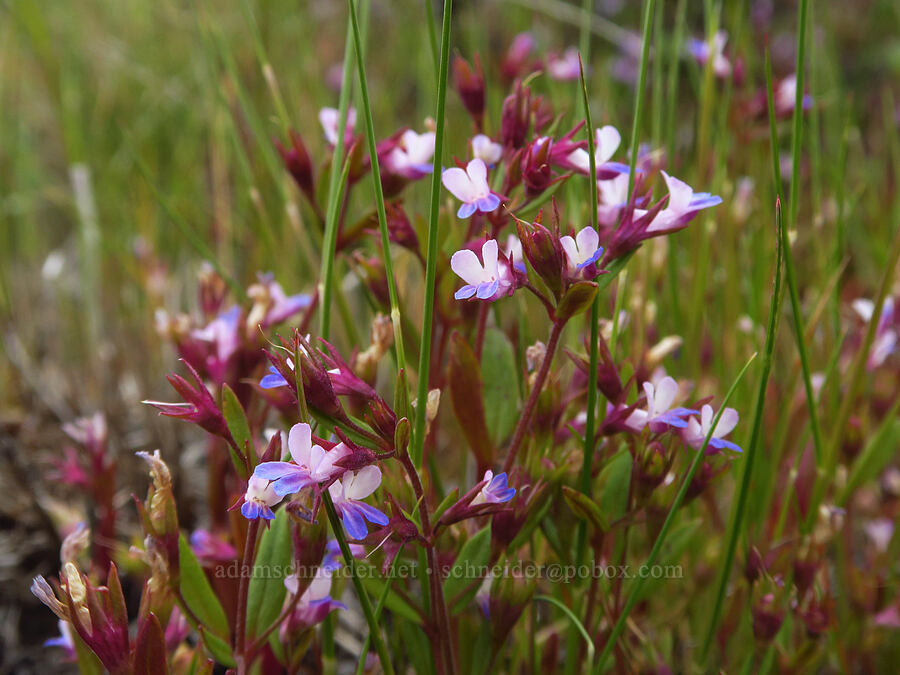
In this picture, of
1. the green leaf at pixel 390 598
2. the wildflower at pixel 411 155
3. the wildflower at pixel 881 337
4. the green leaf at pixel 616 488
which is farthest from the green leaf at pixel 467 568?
the wildflower at pixel 881 337

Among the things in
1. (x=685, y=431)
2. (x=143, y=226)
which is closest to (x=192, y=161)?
(x=143, y=226)

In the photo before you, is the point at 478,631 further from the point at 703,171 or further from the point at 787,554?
the point at 703,171

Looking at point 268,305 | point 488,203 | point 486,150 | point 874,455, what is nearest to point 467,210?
point 488,203

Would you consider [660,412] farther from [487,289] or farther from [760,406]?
[487,289]

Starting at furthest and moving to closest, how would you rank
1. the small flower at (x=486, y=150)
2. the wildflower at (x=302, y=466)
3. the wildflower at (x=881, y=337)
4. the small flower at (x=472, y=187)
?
1. the wildflower at (x=881, y=337)
2. the small flower at (x=486, y=150)
3. the small flower at (x=472, y=187)
4. the wildflower at (x=302, y=466)

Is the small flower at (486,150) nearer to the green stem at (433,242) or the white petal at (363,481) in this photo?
the green stem at (433,242)

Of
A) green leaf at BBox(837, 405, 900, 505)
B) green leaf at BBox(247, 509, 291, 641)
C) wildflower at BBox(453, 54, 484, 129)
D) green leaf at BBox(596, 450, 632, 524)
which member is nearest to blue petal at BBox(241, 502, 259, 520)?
green leaf at BBox(247, 509, 291, 641)

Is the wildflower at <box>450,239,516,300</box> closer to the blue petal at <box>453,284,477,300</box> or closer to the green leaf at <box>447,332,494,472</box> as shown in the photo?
the blue petal at <box>453,284,477,300</box>
